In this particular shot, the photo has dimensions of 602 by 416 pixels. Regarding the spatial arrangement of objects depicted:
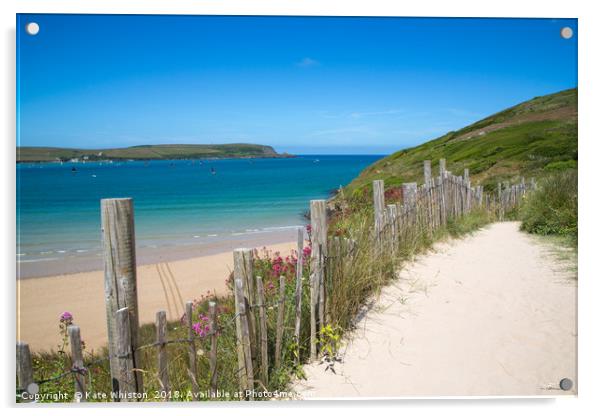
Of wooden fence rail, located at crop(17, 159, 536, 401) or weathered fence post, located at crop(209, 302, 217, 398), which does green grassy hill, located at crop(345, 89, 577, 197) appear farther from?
weathered fence post, located at crop(209, 302, 217, 398)

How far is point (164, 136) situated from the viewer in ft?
17.1

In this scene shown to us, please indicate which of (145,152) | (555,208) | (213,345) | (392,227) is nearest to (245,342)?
(213,345)

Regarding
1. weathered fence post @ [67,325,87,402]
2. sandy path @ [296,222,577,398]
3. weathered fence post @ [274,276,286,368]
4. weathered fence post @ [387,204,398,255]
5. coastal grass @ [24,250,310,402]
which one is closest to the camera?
weathered fence post @ [67,325,87,402]

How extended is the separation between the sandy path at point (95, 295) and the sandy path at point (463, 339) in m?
2.48

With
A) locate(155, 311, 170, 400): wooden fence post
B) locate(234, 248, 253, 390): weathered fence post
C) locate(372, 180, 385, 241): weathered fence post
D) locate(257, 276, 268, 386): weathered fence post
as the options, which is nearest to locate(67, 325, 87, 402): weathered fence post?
locate(155, 311, 170, 400): wooden fence post

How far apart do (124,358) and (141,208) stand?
18.8 m

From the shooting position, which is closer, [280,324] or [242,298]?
[242,298]

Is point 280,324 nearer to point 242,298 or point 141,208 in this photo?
point 242,298

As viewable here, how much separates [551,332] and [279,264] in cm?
299

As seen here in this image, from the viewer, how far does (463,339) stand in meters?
3.55

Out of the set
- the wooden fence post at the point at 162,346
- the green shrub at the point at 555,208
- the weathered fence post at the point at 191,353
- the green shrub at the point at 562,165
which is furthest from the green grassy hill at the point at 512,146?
the wooden fence post at the point at 162,346

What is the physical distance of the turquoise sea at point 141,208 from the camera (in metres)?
4.72

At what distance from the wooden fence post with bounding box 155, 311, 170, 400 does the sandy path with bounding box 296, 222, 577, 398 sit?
3.11 ft

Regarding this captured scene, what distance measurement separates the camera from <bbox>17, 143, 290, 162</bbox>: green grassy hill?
11.5ft
